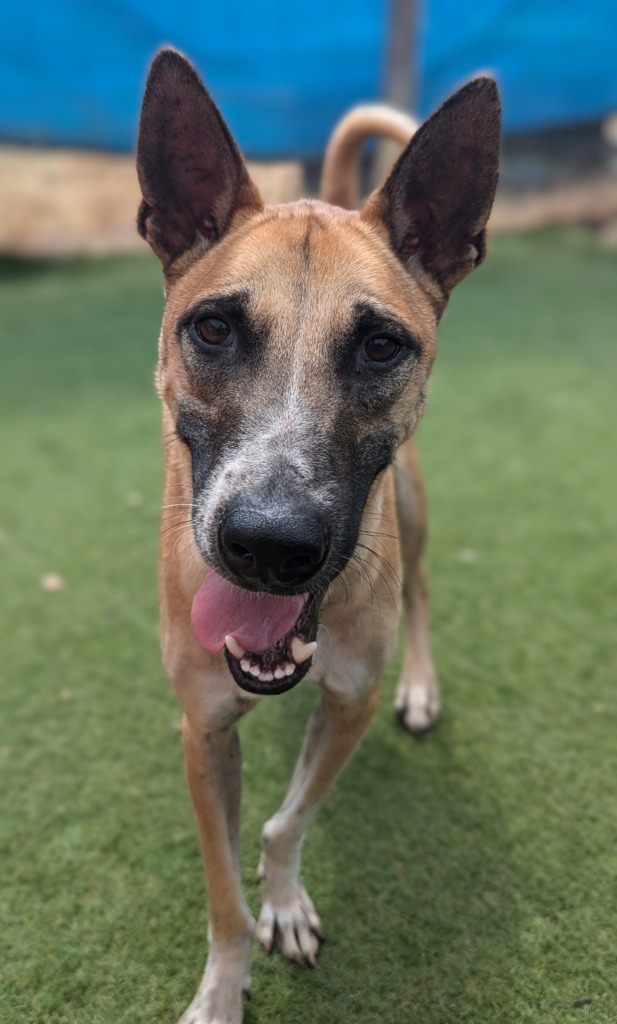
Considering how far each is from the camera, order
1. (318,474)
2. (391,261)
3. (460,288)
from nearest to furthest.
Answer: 1. (318,474)
2. (391,261)
3. (460,288)

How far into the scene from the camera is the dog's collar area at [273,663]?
6.00 ft

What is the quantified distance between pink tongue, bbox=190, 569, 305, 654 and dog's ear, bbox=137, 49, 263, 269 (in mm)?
966


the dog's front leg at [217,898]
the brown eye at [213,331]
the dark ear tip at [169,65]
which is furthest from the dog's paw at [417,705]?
the dark ear tip at [169,65]

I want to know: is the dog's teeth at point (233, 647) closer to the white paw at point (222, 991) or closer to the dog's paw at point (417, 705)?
the white paw at point (222, 991)

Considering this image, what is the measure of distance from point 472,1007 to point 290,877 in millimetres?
603

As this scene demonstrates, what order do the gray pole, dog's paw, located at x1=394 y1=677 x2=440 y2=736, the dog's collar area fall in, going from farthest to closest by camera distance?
1. the gray pole
2. dog's paw, located at x1=394 y1=677 x2=440 y2=736
3. the dog's collar area

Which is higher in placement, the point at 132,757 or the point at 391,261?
the point at 391,261

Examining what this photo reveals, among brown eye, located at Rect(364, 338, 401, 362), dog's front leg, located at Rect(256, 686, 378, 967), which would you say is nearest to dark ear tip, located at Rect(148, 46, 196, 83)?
brown eye, located at Rect(364, 338, 401, 362)

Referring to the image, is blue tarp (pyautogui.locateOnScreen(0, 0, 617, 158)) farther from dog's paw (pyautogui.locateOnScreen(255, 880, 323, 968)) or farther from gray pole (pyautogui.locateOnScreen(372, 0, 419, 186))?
dog's paw (pyautogui.locateOnScreen(255, 880, 323, 968))

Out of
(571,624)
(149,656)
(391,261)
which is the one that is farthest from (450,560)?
(391,261)

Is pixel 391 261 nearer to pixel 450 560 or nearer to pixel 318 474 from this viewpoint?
pixel 318 474

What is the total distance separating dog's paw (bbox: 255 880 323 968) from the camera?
2.31 meters

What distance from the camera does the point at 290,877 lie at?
240cm

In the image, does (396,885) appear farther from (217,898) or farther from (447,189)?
(447,189)
